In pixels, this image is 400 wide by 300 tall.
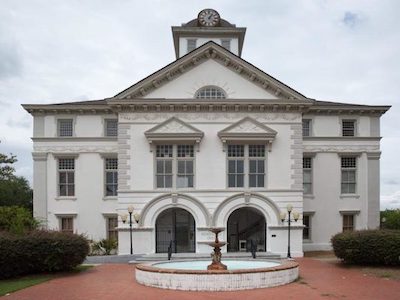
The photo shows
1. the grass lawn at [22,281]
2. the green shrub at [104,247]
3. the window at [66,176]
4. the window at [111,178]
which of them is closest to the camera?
the grass lawn at [22,281]

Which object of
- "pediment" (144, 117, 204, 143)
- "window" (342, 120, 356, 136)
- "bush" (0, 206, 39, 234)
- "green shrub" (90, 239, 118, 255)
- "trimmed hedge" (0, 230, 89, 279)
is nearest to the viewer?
"trimmed hedge" (0, 230, 89, 279)

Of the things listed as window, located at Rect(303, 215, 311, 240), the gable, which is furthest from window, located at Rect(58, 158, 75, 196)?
window, located at Rect(303, 215, 311, 240)

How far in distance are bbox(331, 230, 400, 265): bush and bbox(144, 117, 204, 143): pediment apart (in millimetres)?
10009

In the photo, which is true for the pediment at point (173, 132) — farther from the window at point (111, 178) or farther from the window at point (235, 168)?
the window at point (111, 178)

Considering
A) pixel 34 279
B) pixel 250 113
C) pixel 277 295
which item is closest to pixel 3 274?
pixel 34 279

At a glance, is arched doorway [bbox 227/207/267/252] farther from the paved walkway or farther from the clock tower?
the clock tower

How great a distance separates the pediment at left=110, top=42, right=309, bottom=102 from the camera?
2844 centimetres

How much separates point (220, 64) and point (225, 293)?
16588 mm

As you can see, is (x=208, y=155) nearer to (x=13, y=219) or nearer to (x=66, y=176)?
(x=66, y=176)

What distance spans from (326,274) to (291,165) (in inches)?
368

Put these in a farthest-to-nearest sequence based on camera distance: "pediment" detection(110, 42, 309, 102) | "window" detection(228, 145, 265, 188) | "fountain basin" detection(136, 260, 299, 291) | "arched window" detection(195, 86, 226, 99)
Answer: "arched window" detection(195, 86, 226, 99) → "window" detection(228, 145, 265, 188) → "pediment" detection(110, 42, 309, 102) → "fountain basin" detection(136, 260, 299, 291)

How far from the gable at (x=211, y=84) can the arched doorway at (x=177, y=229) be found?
284 inches

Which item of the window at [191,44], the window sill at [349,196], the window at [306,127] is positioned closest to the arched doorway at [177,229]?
the window at [306,127]

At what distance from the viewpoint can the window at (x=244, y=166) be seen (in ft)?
93.9
